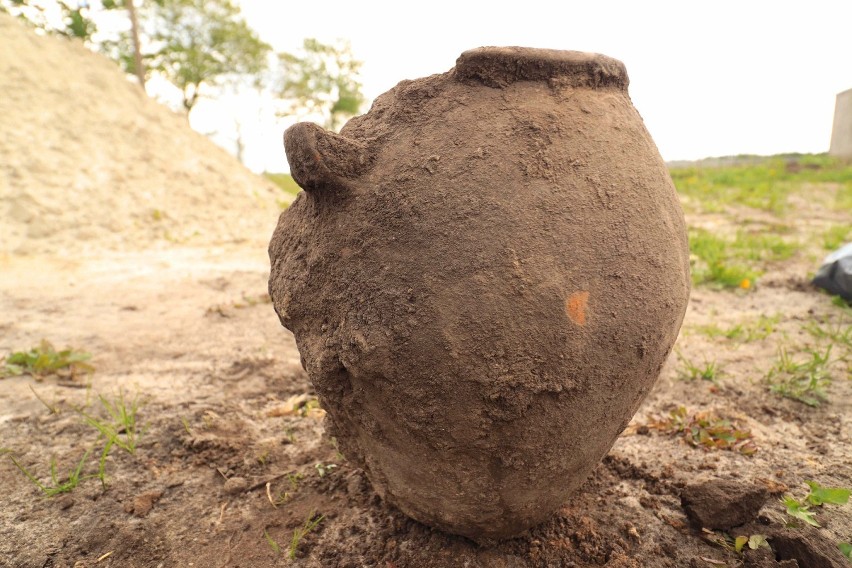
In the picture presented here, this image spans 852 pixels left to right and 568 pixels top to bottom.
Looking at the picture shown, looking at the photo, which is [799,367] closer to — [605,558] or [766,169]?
[605,558]

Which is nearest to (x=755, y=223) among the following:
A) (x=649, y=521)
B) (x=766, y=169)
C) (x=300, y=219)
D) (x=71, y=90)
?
(x=766, y=169)

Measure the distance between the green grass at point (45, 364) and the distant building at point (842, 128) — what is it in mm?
13113

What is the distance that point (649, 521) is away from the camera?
190 cm

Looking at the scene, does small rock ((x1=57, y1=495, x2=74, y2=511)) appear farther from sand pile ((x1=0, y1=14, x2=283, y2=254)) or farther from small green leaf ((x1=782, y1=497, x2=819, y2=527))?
sand pile ((x1=0, y1=14, x2=283, y2=254))

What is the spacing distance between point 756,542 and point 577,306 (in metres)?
1.00

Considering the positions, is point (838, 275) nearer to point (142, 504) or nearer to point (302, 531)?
point (302, 531)

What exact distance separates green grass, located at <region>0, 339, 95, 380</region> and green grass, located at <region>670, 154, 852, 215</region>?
761cm

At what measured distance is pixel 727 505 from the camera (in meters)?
1.80

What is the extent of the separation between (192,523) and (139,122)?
8.01 meters

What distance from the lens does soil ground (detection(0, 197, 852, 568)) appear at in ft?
5.85

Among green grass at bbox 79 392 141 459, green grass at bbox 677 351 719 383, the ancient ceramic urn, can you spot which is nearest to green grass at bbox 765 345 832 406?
green grass at bbox 677 351 719 383

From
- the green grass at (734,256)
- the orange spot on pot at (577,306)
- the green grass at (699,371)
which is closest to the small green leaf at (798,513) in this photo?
the orange spot on pot at (577,306)

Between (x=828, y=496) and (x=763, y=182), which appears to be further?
(x=763, y=182)

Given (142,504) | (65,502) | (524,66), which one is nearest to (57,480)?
(65,502)
